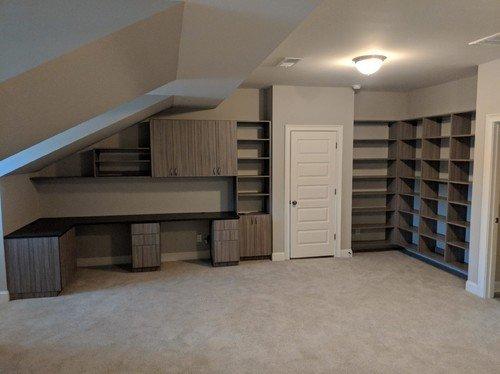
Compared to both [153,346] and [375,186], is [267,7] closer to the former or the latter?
[153,346]

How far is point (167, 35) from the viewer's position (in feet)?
6.15

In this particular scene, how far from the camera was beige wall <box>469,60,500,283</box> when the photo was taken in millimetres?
3811

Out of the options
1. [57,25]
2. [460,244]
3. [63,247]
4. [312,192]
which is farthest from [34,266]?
[460,244]

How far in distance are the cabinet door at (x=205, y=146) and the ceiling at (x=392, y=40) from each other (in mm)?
858

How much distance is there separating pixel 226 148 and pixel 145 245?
1.70 m

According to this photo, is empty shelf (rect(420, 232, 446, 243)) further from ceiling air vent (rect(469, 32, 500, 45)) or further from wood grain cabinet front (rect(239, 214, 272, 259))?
ceiling air vent (rect(469, 32, 500, 45))

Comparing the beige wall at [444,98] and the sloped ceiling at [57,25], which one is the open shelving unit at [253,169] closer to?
the beige wall at [444,98]

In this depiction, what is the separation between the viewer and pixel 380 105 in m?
5.89

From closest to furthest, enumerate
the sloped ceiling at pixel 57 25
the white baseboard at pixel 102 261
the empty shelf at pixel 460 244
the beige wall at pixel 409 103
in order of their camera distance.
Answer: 1. the sloped ceiling at pixel 57 25
2. the empty shelf at pixel 460 244
3. the beige wall at pixel 409 103
4. the white baseboard at pixel 102 261

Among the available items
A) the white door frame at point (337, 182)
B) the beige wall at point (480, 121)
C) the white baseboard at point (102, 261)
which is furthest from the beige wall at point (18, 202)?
the beige wall at point (480, 121)

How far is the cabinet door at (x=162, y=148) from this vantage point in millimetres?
4918

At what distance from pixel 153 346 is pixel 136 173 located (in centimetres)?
274

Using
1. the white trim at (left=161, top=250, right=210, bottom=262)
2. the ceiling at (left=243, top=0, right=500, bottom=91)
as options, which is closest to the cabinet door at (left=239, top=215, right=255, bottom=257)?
the white trim at (left=161, top=250, right=210, bottom=262)

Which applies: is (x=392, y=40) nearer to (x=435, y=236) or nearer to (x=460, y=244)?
(x=460, y=244)
